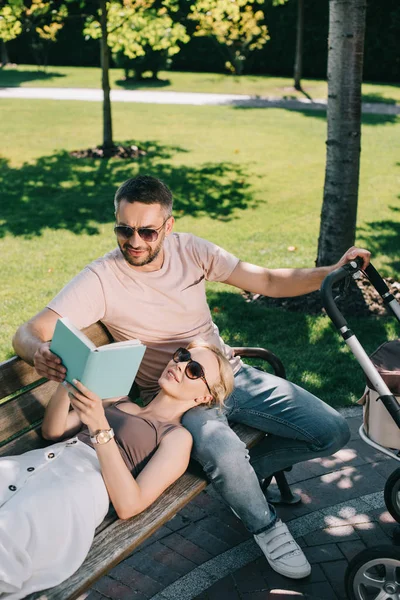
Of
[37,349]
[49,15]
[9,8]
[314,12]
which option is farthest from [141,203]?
[314,12]

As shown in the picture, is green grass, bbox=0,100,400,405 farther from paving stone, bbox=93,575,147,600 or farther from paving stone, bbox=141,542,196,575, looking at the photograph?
paving stone, bbox=93,575,147,600

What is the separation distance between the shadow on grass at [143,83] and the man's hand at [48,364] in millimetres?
22988

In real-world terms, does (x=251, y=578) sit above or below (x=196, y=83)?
above

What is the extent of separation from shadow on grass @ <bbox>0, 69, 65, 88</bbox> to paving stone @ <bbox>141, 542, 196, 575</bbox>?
2308 centimetres

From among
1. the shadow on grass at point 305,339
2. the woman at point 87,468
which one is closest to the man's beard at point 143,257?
the woman at point 87,468

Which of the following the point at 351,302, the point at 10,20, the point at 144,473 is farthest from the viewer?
the point at 10,20

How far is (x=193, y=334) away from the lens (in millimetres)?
3766

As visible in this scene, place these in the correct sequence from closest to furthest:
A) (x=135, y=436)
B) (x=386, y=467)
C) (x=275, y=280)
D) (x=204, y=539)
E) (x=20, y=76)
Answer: (x=135, y=436), (x=204, y=539), (x=275, y=280), (x=386, y=467), (x=20, y=76)

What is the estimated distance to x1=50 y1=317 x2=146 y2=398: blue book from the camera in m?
2.61

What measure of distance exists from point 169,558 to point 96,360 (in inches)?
57.7

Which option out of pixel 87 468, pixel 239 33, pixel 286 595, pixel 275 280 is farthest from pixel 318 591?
pixel 239 33

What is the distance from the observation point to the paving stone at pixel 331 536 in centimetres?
373

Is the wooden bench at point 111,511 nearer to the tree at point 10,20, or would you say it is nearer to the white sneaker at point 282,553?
the white sneaker at point 282,553

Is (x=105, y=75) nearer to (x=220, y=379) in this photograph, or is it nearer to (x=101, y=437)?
(x=220, y=379)
